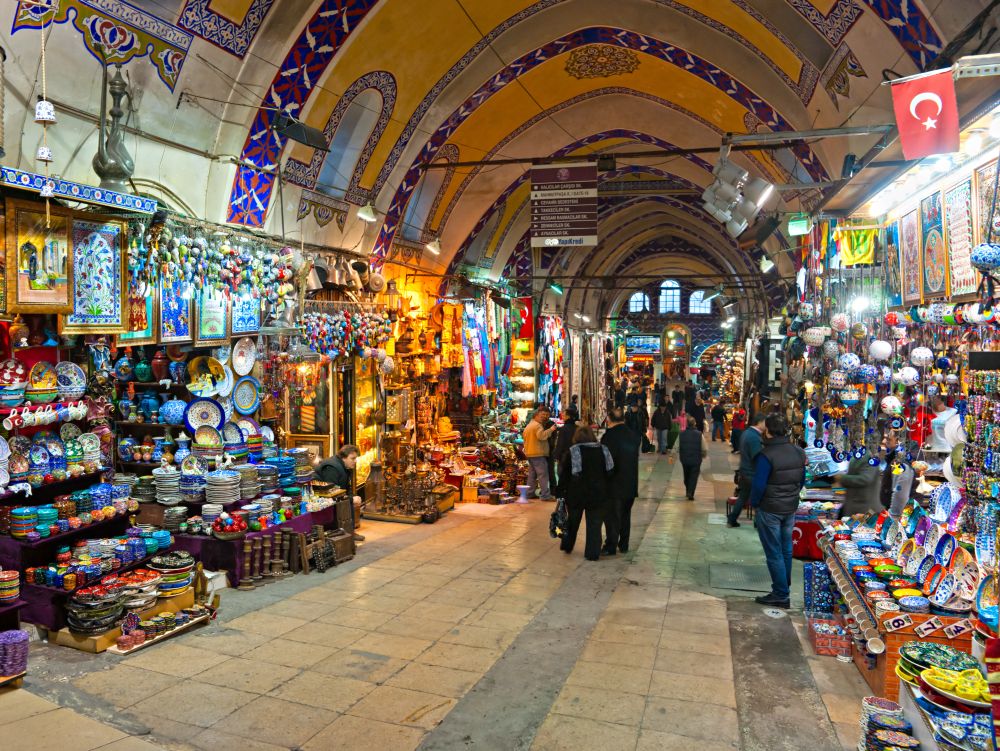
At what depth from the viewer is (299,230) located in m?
7.54

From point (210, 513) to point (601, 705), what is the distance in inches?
137

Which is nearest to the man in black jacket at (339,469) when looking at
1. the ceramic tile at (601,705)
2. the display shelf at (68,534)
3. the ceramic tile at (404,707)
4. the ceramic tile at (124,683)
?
the display shelf at (68,534)

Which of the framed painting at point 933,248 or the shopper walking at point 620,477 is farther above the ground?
the framed painting at point 933,248

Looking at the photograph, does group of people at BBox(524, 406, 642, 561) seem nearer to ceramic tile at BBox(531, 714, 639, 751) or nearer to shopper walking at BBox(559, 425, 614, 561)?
shopper walking at BBox(559, 425, 614, 561)

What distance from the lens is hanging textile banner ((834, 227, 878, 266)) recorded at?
5.36 metres

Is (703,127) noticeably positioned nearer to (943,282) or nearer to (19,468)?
(943,282)

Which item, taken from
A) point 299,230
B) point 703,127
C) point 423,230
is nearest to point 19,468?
point 299,230

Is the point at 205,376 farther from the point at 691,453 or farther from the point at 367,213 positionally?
the point at 691,453

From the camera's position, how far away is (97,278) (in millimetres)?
4723

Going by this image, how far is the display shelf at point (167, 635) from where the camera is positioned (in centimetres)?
437

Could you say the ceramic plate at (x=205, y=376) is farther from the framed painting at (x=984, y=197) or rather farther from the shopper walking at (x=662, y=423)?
the shopper walking at (x=662, y=423)

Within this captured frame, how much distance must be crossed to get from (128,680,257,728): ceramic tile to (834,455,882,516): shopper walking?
4.54 metres

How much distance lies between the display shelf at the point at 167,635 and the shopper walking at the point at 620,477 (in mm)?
3543

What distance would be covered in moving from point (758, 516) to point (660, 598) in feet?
3.20
